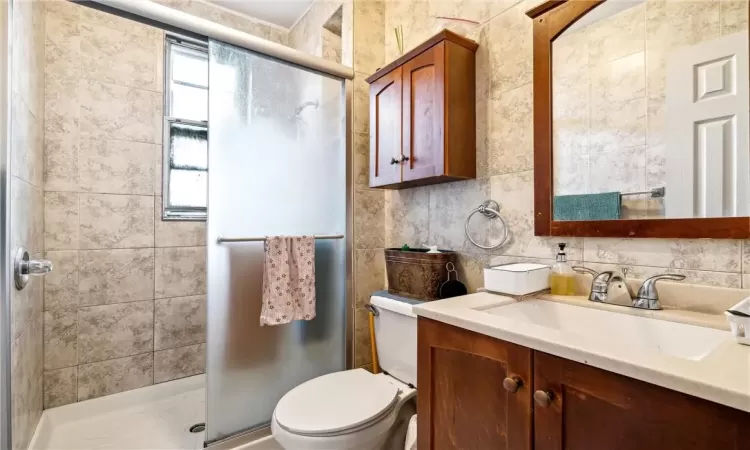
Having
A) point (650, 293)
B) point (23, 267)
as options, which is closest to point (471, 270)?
point (650, 293)

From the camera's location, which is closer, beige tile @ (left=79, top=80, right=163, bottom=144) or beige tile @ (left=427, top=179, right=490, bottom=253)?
beige tile @ (left=427, top=179, right=490, bottom=253)

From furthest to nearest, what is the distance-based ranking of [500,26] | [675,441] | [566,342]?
[500,26]
[566,342]
[675,441]

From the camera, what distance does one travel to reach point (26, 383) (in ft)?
4.54

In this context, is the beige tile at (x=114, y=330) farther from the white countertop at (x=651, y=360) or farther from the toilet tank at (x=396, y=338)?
the white countertop at (x=651, y=360)

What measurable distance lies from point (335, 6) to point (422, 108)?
41.7 inches

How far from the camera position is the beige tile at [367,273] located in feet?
5.91

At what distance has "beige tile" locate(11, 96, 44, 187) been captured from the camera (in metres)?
1.16

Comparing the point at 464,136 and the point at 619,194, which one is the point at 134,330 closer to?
the point at 464,136

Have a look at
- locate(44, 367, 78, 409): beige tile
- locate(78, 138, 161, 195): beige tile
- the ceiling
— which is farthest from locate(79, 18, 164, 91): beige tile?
locate(44, 367, 78, 409): beige tile

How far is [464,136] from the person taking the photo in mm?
1386

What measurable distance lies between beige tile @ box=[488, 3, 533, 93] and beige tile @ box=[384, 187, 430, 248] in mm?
572

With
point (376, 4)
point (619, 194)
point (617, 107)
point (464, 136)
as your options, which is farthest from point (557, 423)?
point (376, 4)

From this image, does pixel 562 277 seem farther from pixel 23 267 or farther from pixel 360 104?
pixel 23 267

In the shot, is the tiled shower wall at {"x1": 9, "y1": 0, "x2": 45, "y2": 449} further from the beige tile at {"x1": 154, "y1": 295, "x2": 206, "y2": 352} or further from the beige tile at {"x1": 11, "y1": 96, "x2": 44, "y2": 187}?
the beige tile at {"x1": 154, "y1": 295, "x2": 206, "y2": 352}
